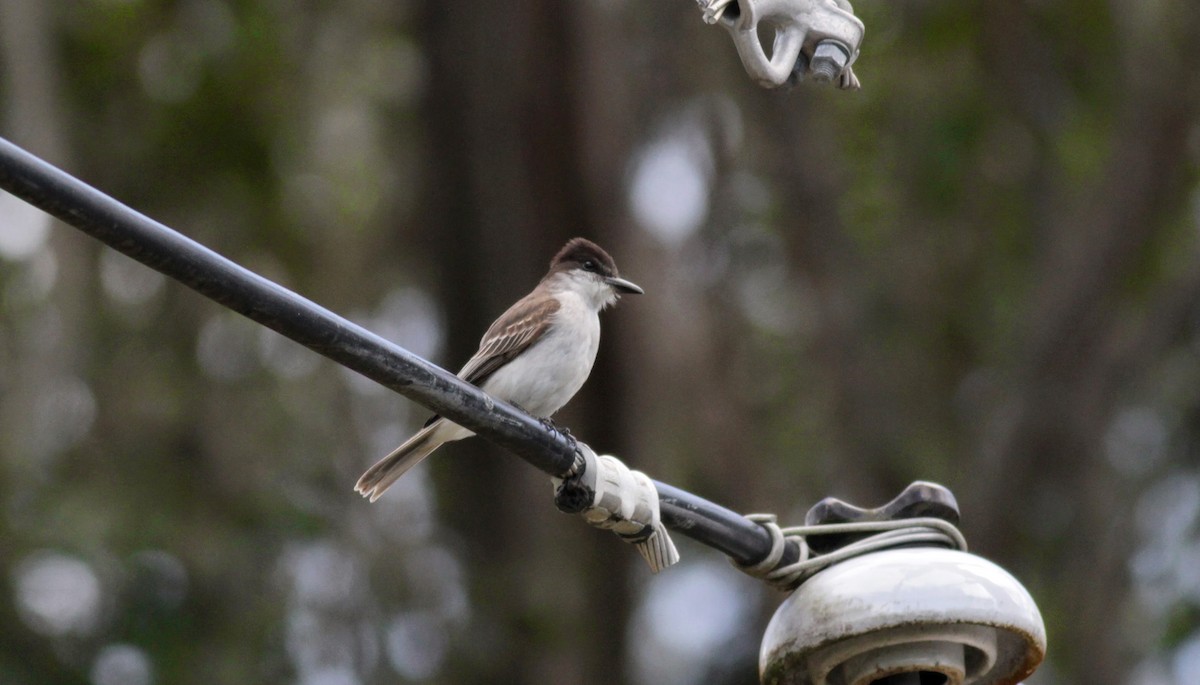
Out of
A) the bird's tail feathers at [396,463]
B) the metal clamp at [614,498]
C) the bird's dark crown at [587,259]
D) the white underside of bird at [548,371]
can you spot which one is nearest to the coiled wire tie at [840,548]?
the metal clamp at [614,498]

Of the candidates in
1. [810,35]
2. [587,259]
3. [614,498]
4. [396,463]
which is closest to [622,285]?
[587,259]

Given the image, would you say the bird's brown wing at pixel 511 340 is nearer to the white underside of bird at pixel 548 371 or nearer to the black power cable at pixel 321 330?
the white underside of bird at pixel 548 371

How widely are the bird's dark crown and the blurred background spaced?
289 cm

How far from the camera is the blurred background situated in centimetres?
1001

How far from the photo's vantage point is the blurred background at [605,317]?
32.8ft

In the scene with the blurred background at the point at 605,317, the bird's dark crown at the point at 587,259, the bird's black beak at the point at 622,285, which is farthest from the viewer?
the blurred background at the point at 605,317

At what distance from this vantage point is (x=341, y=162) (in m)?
13.9

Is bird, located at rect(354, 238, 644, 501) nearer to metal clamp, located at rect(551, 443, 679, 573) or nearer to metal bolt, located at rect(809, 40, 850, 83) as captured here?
metal clamp, located at rect(551, 443, 679, 573)

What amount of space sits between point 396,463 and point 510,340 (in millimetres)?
727

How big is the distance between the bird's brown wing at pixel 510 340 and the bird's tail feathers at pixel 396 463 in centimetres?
50

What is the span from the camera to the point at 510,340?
6.04 m

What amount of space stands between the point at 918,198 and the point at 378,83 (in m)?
4.63

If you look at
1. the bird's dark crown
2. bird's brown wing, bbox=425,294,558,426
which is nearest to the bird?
bird's brown wing, bbox=425,294,558,426

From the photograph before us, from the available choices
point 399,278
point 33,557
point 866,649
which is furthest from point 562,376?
point 399,278
